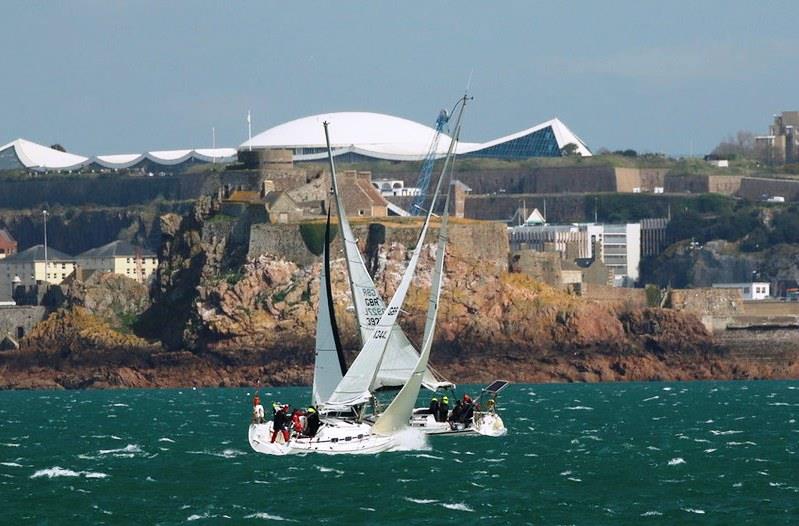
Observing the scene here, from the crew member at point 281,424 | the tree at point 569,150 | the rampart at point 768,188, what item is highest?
the tree at point 569,150

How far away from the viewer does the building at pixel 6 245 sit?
553 ft

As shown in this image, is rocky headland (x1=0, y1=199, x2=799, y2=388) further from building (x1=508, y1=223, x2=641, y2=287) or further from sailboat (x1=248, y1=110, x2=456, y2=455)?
sailboat (x1=248, y1=110, x2=456, y2=455)

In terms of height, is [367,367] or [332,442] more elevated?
[367,367]

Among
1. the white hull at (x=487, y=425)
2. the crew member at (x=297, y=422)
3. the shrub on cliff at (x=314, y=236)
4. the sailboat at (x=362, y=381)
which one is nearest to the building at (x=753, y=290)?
the shrub on cliff at (x=314, y=236)

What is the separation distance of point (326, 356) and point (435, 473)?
33.9ft

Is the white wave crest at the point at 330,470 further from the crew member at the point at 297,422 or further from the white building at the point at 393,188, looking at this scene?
the white building at the point at 393,188

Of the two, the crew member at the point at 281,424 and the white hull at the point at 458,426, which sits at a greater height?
the crew member at the point at 281,424

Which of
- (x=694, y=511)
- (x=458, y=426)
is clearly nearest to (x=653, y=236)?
(x=458, y=426)

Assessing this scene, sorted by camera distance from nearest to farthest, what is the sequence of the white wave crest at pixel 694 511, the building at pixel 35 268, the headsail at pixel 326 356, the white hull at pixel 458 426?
the white wave crest at pixel 694 511, the headsail at pixel 326 356, the white hull at pixel 458 426, the building at pixel 35 268

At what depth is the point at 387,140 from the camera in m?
190

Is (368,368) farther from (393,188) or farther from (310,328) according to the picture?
(393,188)

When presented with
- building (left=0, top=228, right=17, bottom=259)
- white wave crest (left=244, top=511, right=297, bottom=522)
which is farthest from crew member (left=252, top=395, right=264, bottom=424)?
building (left=0, top=228, right=17, bottom=259)

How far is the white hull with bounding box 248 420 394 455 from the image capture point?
191 ft

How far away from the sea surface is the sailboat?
56 cm
